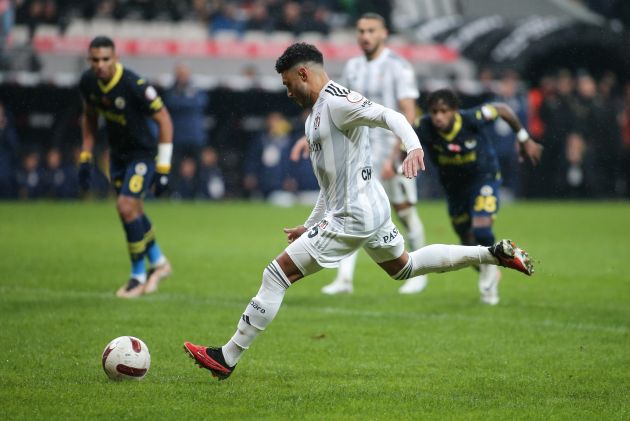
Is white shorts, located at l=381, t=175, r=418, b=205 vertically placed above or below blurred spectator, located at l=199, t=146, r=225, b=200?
above

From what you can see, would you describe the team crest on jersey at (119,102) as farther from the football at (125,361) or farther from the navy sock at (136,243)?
the football at (125,361)

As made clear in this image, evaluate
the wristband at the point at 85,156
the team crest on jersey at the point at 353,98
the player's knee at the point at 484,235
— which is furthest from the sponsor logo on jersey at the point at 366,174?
the wristband at the point at 85,156

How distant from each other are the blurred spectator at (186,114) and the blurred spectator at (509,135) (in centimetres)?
639

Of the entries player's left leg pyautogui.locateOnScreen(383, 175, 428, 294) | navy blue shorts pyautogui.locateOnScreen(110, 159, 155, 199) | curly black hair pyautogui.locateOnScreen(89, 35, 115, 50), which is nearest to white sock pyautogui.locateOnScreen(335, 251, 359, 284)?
player's left leg pyautogui.locateOnScreen(383, 175, 428, 294)

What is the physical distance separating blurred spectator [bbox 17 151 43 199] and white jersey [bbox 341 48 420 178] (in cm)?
1360

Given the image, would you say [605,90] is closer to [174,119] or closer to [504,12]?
[504,12]

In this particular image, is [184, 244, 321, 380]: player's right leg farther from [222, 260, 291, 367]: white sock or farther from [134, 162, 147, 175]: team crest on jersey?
[134, 162, 147, 175]: team crest on jersey

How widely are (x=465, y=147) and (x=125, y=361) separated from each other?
15.9 ft

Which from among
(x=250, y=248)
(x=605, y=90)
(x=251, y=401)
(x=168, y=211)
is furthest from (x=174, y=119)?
(x=251, y=401)

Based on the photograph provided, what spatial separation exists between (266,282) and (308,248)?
337mm

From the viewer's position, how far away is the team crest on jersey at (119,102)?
35.8 feet

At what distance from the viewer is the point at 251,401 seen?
6438 millimetres

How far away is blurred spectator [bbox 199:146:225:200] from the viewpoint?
25.1m

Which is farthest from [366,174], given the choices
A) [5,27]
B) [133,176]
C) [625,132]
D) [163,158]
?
[625,132]
